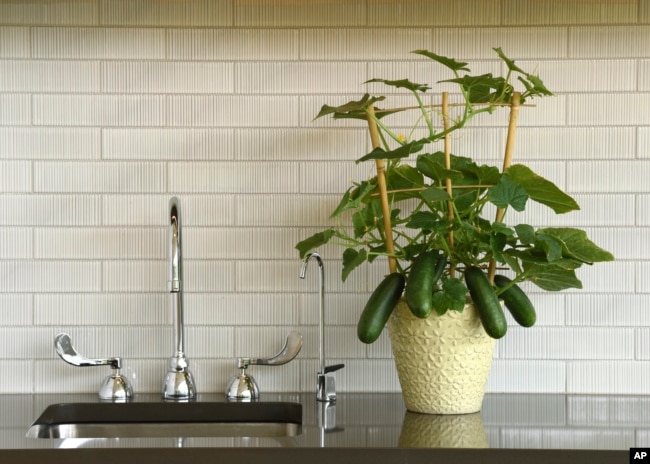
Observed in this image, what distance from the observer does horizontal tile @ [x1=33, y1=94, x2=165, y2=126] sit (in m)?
1.83

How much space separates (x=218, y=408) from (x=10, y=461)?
491 millimetres

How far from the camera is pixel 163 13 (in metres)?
1.83

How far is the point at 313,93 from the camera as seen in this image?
183 centimetres

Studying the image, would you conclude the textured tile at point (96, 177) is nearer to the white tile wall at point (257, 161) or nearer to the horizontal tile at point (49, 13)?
the white tile wall at point (257, 161)

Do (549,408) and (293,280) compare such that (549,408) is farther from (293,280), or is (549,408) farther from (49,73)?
(49,73)

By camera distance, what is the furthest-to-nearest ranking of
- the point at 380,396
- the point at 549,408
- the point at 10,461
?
the point at 380,396 → the point at 549,408 → the point at 10,461

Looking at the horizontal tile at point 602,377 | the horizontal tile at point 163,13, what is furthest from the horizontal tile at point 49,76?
the horizontal tile at point 602,377

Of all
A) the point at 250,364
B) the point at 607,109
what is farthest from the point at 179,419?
the point at 607,109

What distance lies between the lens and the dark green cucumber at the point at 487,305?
1.46 metres

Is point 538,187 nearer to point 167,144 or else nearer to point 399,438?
point 399,438

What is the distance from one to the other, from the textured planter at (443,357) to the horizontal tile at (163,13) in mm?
718

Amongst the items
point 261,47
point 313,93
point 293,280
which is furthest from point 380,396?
point 261,47

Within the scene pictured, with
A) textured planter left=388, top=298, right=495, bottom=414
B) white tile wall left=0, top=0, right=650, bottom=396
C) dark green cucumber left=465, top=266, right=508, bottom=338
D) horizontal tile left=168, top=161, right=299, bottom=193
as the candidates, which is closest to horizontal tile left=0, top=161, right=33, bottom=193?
white tile wall left=0, top=0, right=650, bottom=396

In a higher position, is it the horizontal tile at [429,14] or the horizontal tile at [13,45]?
the horizontal tile at [429,14]
